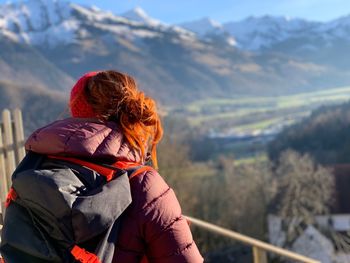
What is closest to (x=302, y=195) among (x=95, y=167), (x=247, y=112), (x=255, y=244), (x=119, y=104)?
(x=255, y=244)

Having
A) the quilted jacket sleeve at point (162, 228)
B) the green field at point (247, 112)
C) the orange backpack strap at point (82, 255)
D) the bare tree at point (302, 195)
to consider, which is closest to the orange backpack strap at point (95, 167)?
the quilted jacket sleeve at point (162, 228)

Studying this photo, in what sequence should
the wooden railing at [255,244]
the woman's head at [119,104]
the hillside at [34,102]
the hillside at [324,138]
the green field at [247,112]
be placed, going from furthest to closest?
the green field at [247,112] → the hillside at [324,138] → the hillside at [34,102] → the wooden railing at [255,244] → the woman's head at [119,104]

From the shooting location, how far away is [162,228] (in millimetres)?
1580

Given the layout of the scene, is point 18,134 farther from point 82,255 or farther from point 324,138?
point 324,138

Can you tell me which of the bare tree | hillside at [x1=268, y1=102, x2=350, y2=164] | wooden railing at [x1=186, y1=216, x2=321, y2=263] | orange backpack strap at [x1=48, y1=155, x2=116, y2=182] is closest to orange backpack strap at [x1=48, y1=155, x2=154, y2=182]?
orange backpack strap at [x1=48, y1=155, x2=116, y2=182]

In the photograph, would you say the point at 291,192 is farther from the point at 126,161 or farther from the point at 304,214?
the point at 126,161

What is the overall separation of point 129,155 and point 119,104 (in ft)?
0.53

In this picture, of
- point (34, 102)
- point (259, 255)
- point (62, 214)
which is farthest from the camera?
point (34, 102)

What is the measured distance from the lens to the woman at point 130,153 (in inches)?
61.8

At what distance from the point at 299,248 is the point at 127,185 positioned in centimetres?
2606

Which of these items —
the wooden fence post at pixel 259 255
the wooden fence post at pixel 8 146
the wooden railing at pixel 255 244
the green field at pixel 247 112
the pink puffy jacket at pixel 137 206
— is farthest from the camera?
the green field at pixel 247 112

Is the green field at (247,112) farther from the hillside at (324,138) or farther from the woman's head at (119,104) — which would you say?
the woman's head at (119,104)

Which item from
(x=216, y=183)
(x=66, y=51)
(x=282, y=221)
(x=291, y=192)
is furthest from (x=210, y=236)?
(x=66, y=51)

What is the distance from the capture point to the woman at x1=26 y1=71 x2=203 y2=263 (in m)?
1.57
